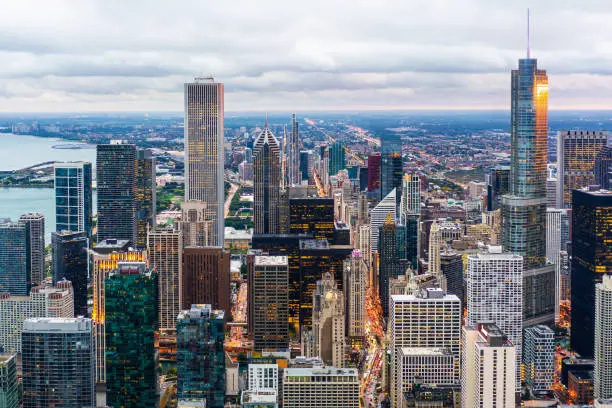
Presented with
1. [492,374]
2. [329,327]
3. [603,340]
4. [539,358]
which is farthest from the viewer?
[329,327]

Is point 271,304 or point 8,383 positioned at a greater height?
point 271,304

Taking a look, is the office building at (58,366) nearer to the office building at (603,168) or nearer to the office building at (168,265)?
the office building at (168,265)

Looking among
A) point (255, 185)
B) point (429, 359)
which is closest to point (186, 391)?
point (429, 359)

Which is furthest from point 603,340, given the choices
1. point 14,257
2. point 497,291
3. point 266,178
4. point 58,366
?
point 266,178

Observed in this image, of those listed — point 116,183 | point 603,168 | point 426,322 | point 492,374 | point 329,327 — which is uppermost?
point 603,168

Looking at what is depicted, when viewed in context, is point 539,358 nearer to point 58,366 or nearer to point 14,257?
point 58,366

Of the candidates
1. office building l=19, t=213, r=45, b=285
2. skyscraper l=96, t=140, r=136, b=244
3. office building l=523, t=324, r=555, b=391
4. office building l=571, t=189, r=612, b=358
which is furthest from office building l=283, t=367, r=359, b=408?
skyscraper l=96, t=140, r=136, b=244
